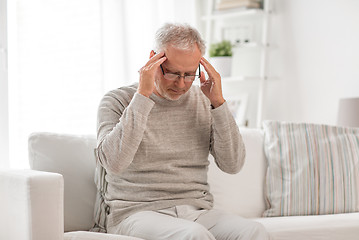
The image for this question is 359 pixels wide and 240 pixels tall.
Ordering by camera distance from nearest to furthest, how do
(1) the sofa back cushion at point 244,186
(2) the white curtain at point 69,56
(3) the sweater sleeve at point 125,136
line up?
(3) the sweater sleeve at point 125,136, (1) the sofa back cushion at point 244,186, (2) the white curtain at point 69,56

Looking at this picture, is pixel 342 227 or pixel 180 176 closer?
pixel 180 176

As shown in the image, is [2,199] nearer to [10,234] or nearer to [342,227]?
[10,234]

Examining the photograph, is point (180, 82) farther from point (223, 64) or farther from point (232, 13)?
point (232, 13)

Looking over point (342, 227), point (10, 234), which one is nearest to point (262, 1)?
point (342, 227)

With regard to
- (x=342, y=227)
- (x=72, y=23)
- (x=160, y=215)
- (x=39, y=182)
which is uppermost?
(x=72, y=23)

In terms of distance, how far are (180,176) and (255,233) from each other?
0.37m

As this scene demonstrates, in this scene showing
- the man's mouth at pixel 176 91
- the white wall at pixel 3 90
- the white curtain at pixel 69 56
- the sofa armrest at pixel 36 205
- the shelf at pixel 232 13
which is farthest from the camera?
the shelf at pixel 232 13

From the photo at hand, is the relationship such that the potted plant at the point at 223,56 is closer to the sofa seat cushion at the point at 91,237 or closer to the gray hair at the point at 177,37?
the gray hair at the point at 177,37

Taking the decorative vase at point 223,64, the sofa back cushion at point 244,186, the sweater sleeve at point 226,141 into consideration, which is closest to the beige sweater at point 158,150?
the sweater sleeve at point 226,141

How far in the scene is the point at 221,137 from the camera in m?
2.09

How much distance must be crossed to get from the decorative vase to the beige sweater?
1.53m

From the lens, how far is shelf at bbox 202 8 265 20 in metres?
3.66

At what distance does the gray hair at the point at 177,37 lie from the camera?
1.99 meters

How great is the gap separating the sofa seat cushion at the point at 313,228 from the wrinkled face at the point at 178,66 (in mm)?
670
